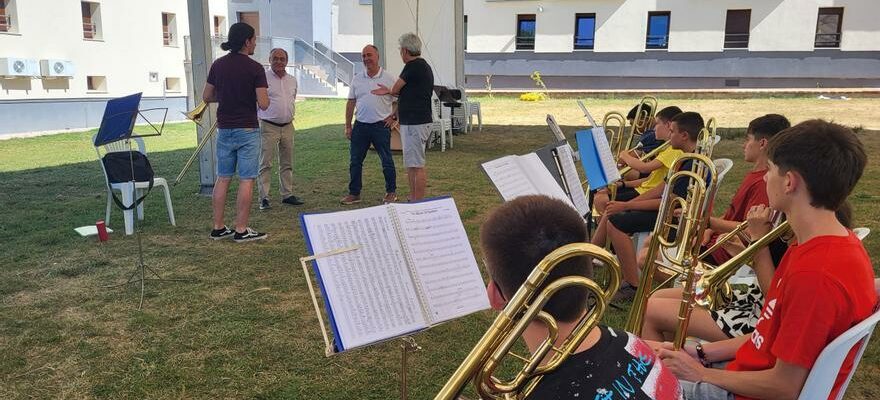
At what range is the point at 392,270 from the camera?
1974 millimetres

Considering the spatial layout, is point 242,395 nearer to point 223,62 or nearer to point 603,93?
point 223,62

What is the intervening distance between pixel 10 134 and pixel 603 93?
60.1 feet

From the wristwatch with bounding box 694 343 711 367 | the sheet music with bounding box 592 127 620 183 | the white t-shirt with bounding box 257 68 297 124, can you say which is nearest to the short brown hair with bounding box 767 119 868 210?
the wristwatch with bounding box 694 343 711 367

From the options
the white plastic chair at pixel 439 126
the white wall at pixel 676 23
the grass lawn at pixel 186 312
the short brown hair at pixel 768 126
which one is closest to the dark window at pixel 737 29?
the white wall at pixel 676 23

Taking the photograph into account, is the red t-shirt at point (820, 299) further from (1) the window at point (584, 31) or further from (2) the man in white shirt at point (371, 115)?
(1) the window at point (584, 31)

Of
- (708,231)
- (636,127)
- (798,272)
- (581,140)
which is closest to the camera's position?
(798,272)

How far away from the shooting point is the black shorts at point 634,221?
3.87 meters

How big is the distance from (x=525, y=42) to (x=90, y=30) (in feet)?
55.2

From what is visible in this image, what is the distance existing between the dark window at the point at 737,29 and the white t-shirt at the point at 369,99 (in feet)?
75.0

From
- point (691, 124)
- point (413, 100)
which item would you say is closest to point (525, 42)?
point (413, 100)

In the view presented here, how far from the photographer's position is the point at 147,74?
62.6 feet

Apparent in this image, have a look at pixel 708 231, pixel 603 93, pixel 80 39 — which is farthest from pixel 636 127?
pixel 603 93

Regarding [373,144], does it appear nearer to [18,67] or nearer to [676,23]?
[18,67]

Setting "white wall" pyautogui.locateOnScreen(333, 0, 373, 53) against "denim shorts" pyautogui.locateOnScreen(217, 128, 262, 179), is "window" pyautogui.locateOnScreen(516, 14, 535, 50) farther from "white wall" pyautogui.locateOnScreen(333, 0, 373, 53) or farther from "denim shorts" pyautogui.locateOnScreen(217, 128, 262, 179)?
"denim shorts" pyautogui.locateOnScreen(217, 128, 262, 179)
